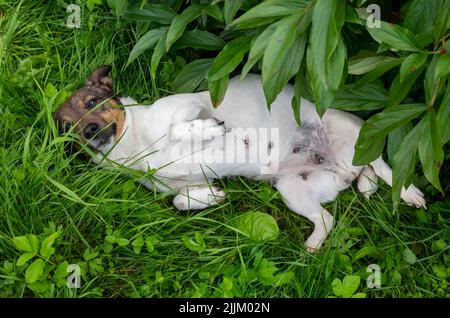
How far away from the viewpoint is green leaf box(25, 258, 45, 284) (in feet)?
9.55

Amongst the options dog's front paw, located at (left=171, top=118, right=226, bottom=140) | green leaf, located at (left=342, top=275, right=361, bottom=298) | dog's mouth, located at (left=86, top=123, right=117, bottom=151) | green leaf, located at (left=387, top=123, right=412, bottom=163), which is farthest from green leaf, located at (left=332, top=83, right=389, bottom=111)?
dog's mouth, located at (left=86, top=123, right=117, bottom=151)

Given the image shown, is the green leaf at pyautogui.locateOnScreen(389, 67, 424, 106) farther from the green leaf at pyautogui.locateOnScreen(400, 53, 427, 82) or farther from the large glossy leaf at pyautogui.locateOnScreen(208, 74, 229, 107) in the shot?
the large glossy leaf at pyautogui.locateOnScreen(208, 74, 229, 107)

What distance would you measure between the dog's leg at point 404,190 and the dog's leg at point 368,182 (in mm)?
100

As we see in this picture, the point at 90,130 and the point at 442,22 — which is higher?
the point at 442,22

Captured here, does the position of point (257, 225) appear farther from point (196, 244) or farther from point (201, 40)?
point (201, 40)

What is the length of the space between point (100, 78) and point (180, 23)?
737 mm

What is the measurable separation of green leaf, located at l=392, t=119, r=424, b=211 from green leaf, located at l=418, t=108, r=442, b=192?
0.14 feet

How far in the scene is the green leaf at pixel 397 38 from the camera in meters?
2.32

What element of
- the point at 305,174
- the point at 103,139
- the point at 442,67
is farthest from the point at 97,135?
the point at 442,67

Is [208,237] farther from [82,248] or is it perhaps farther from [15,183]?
[15,183]

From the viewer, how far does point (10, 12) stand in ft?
13.4

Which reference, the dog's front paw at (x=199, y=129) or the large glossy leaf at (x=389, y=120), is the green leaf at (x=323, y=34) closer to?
the large glossy leaf at (x=389, y=120)

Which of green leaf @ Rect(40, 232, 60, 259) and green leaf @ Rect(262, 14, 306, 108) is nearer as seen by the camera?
green leaf @ Rect(262, 14, 306, 108)

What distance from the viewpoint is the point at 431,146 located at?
93.1 inches
